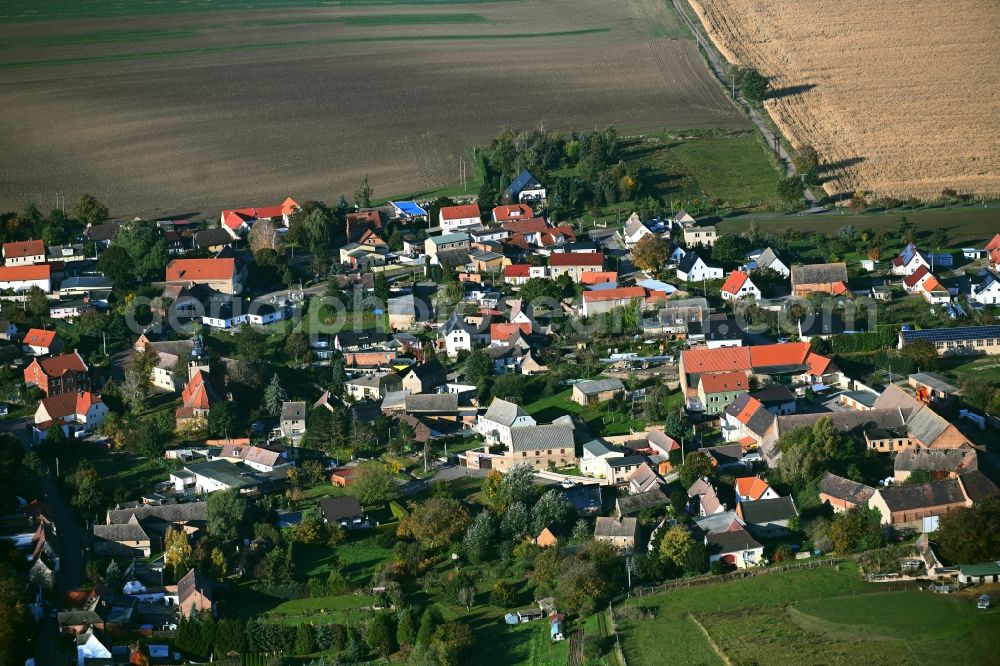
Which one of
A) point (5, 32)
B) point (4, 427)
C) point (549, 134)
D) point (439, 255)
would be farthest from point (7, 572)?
point (5, 32)

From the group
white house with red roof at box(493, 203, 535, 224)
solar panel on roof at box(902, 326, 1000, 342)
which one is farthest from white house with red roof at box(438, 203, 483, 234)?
solar panel on roof at box(902, 326, 1000, 342)

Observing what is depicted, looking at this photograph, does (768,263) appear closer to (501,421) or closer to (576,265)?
(576,265)

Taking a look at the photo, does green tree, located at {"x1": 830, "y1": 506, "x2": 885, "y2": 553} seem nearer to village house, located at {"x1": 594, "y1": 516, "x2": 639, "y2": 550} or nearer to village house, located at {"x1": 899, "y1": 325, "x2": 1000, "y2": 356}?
village house, located at {"x1": 594, "y1": 516, "x2": 639, "y2": 550}

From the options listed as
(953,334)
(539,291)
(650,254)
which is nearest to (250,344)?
(539,291)

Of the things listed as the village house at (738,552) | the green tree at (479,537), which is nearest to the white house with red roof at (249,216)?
the green tree at (479,537)

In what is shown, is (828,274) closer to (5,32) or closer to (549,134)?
(549,134)
